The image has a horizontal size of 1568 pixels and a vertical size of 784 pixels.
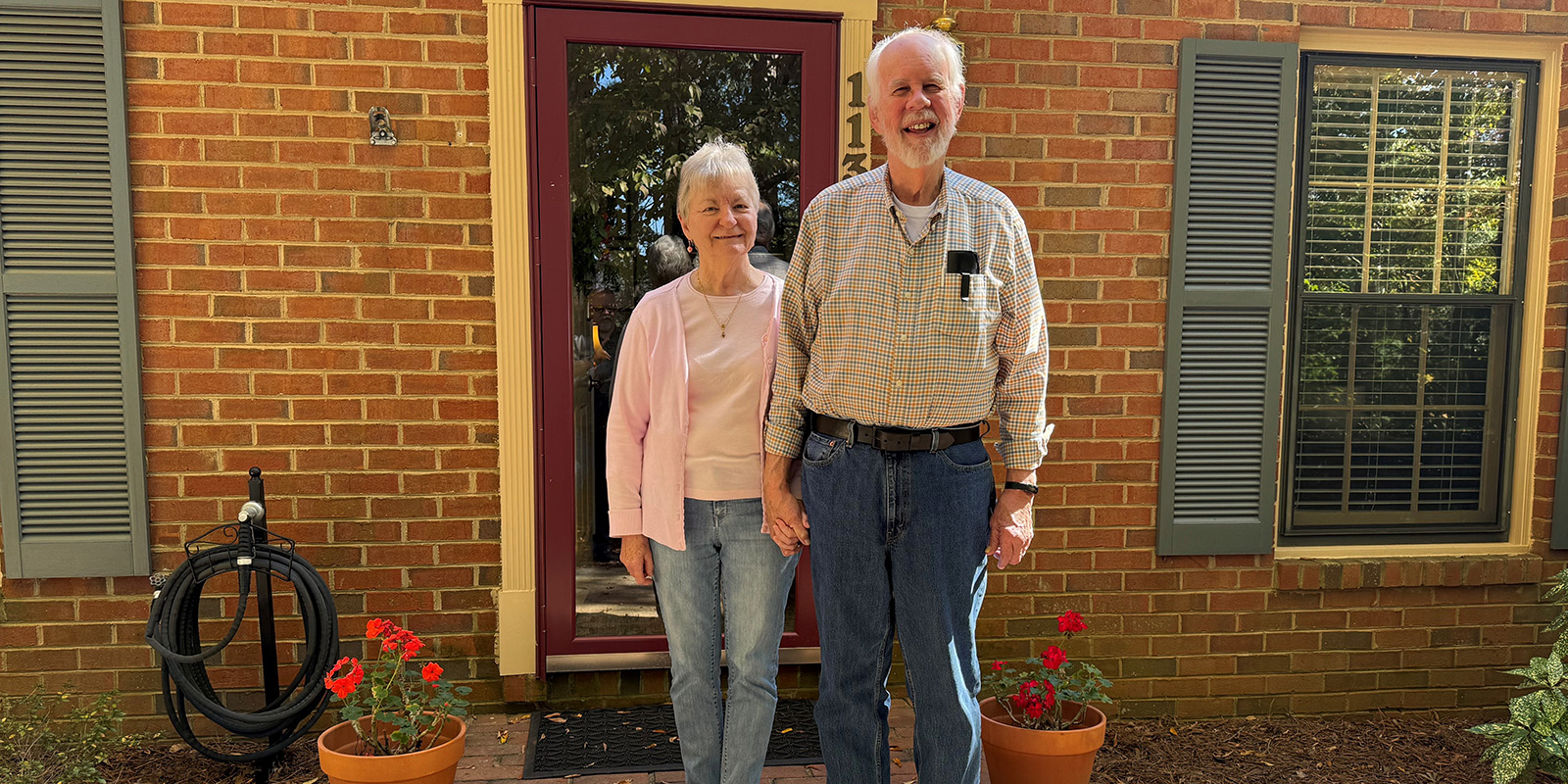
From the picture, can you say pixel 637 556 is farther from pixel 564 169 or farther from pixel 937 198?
pixel 564 169

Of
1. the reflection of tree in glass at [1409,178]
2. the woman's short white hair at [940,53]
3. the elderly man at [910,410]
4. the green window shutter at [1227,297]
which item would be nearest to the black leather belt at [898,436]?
the elderly man at [910,410]

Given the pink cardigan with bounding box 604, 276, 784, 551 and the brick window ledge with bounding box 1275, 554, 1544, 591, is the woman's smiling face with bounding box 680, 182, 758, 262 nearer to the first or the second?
the pink cardigan with bounding box 604, 276, 784, 551

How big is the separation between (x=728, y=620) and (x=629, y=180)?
1678 mm

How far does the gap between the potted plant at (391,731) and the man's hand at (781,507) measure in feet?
3.96

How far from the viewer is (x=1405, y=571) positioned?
11.4 ft

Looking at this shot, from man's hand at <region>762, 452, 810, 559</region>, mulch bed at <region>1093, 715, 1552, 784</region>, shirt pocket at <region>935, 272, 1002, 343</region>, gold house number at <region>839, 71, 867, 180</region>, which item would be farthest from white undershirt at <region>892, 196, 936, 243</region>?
mulch bed at <region>1093, 715, 1552, 784</region>

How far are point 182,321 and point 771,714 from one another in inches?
91.3

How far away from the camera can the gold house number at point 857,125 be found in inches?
125

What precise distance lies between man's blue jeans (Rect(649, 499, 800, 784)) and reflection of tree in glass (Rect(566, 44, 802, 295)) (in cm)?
133

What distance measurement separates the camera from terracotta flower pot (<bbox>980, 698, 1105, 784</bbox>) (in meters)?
2.74

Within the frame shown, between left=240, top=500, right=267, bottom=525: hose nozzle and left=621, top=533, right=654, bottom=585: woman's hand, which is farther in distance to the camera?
left=240, top=500, right=267, bottom=525: hose nozzle

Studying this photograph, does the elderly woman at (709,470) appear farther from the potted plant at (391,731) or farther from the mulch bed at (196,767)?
the mulch bed at (196,767)

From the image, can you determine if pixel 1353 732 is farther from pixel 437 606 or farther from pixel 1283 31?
pixel 437 606

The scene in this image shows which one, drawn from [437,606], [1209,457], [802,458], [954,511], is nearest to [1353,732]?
[1209,457]
